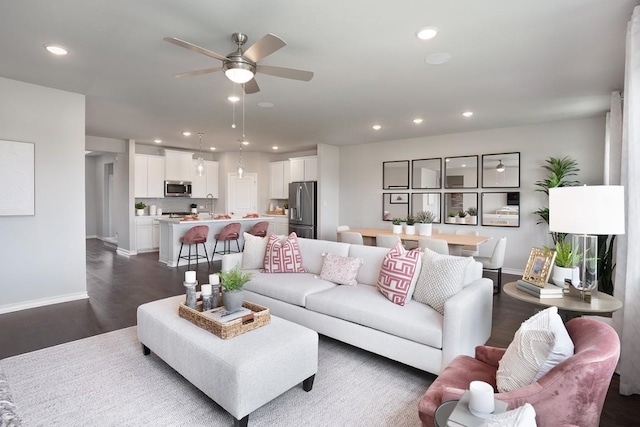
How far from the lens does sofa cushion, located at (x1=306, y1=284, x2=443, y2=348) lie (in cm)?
241

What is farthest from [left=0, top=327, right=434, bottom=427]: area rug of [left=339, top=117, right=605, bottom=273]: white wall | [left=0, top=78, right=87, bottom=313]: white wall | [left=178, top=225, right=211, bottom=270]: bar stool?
[left=339, top=117, right=605, bottom=273]: white wall

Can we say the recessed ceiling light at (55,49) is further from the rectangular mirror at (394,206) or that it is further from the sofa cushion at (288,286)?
the rectangular mirror at (394,206)

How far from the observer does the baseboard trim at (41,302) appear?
3874 millimetres

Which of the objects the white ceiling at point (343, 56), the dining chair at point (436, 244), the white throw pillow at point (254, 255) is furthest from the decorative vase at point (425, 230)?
the white throw pillow at point (254, 255)

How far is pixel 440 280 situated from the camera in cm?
267

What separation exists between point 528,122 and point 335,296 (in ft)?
15.9

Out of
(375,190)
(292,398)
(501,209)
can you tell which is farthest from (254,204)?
(292,398)

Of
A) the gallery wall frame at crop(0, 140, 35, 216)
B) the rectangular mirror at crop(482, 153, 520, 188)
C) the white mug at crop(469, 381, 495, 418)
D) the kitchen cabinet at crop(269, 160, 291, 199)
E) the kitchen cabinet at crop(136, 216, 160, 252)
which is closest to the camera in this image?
the white mug at crop(469, 381, 495, 418)

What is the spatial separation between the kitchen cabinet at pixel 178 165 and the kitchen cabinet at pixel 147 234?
1.20m

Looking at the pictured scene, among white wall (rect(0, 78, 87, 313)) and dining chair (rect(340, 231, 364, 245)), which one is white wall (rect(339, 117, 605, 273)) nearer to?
dining chair (rect(340, 231, 364, 245))

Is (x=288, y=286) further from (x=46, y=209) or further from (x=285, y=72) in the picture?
(x=46, y=209)

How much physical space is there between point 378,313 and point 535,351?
4.31 ft

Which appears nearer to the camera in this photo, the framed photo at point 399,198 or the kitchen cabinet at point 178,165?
the framed photo at point 399,198

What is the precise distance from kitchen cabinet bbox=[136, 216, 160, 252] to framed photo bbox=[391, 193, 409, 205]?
5.61 meters
